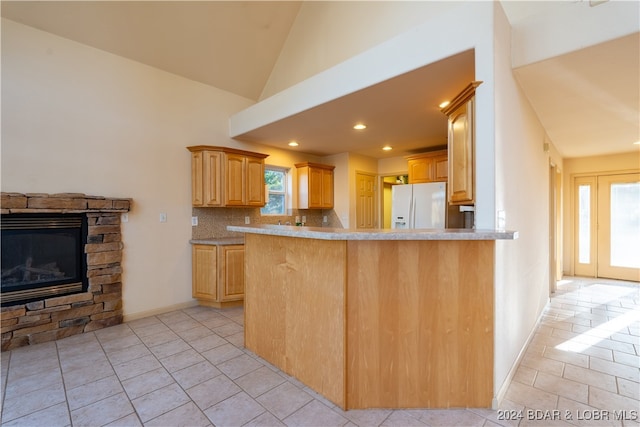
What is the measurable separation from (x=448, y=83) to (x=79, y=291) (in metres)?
4.29

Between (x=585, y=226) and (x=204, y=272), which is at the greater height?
(x=585, y=226)

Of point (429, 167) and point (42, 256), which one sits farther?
point (429, 167)

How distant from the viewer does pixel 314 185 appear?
5363mm

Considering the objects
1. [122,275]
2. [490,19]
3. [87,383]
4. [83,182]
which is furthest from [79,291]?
[490,19]

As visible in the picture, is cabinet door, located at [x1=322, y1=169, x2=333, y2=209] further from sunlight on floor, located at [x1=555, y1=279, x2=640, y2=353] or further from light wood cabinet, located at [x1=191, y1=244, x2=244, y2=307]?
sunlight on floor, located at [x1=555, y1=279, x2=640, y2=353]

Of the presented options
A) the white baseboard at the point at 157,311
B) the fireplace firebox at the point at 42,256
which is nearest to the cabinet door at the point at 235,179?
the white baseboard at the point at 157,311

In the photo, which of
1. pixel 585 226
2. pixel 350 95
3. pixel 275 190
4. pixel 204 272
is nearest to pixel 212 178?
pixel 204 272

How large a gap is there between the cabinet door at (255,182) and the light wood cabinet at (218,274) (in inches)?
31.8

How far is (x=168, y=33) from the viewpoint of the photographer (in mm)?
3533

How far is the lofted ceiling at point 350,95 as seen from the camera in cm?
235

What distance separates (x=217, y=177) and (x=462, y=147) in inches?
121

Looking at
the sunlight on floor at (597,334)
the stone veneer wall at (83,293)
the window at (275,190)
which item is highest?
the window at (275,190)

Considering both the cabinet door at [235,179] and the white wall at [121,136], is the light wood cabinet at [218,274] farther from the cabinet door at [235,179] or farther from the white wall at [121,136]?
the cabinet door at [235,179]

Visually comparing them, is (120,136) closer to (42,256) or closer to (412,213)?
(42,256)
